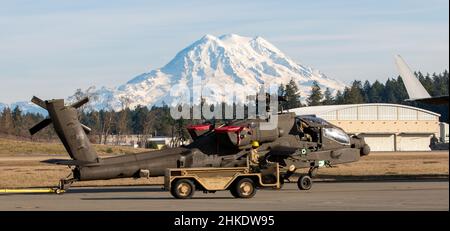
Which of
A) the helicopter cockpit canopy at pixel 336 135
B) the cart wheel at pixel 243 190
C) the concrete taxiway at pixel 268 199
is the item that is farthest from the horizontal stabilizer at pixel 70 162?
the helicopter cockpit canopy at pixel 336 135

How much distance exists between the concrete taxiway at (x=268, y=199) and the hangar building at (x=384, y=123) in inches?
3755

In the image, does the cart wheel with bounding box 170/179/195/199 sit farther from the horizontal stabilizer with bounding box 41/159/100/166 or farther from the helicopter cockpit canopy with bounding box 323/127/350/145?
the helicopter cockpit canopy with bounding box 323/127/350/145

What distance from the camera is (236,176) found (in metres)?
27.1

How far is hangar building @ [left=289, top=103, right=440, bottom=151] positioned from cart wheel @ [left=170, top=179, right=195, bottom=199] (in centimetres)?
10015

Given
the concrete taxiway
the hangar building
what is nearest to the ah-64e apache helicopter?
the concrete taxiway

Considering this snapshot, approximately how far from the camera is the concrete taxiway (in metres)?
23.4

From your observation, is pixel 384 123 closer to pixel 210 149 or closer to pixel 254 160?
pixel 210 149

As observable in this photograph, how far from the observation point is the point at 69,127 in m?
29.0

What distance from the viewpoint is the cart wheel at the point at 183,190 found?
2709 centimetres

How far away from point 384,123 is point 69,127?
103940mm

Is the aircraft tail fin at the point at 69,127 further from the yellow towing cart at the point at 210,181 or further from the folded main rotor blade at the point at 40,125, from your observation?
the yellow towing cart at the point at 210,181
